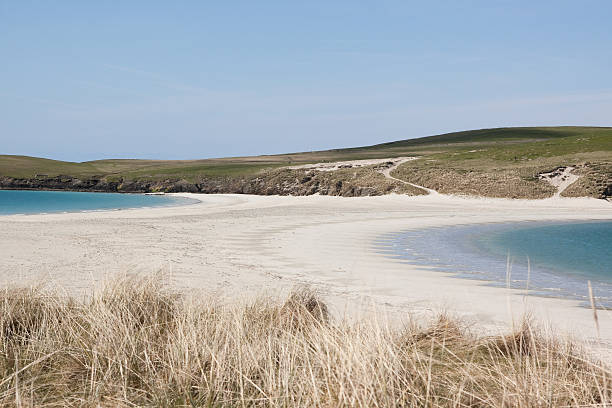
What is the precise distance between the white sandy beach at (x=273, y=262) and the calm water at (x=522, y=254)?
3.45 ft

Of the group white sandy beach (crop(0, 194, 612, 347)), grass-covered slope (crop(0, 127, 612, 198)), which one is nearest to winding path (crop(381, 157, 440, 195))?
grass-covered slope (crop(0, 127, 612, 198))

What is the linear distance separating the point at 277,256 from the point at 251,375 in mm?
11363

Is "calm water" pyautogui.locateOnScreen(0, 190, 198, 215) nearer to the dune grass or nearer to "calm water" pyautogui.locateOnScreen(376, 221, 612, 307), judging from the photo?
"calm water" pyautogui.locateOnScreen(376, 221, 612, 307)

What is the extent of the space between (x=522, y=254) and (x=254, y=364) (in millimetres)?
15417

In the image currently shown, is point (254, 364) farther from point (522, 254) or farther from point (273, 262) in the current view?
point (522, 254)

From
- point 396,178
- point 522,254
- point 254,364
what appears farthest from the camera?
point 396,178

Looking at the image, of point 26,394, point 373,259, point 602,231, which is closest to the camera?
point 26,394

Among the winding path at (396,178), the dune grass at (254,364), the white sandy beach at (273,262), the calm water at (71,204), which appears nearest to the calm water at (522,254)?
the white sandy beach at (273,262)

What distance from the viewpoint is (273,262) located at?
48.0 ft

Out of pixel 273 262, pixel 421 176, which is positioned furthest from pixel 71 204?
pixel 273 262

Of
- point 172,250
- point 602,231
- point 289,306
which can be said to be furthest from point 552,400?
point 602,231

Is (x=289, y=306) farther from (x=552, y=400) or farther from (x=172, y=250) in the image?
(x=172, y=250)

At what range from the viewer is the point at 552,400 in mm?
3805

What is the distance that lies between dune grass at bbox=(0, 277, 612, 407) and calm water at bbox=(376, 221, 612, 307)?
4496 mm
